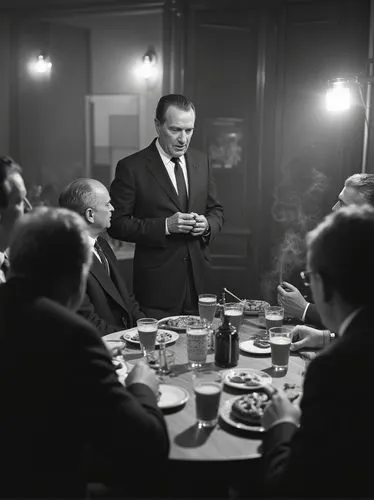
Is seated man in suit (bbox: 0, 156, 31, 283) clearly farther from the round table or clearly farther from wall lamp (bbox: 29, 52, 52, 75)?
wall lamp (bbox: 29, 52, 52, 75)

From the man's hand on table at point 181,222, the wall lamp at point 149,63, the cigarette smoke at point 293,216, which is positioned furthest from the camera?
the wall lamp at point 149,63

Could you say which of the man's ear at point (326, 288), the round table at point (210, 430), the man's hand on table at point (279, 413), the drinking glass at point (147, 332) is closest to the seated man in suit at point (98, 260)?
the drinking glass at point (147, 332)

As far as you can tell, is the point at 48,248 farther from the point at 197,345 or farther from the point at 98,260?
the point at 98,260

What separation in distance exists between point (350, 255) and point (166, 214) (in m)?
2.29

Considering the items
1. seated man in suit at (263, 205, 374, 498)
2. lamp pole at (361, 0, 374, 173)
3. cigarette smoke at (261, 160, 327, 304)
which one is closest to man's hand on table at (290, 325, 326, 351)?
seated man in suit at (263, 205, 374, 498)

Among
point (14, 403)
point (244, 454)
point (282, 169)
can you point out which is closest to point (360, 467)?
point (244, 454)

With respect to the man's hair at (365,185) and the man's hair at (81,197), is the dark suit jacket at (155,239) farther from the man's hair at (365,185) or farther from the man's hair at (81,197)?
the man's hair at (365,185)

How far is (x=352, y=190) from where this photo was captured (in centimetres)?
270

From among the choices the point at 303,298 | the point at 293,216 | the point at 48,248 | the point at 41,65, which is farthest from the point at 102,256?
the point at 41,65

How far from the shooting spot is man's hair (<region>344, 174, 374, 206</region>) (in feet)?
8.66

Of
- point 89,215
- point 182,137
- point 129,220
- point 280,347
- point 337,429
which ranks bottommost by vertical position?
point 280,347

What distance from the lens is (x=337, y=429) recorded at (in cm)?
118

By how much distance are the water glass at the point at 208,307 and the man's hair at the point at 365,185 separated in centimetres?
82

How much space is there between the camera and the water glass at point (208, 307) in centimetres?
255
